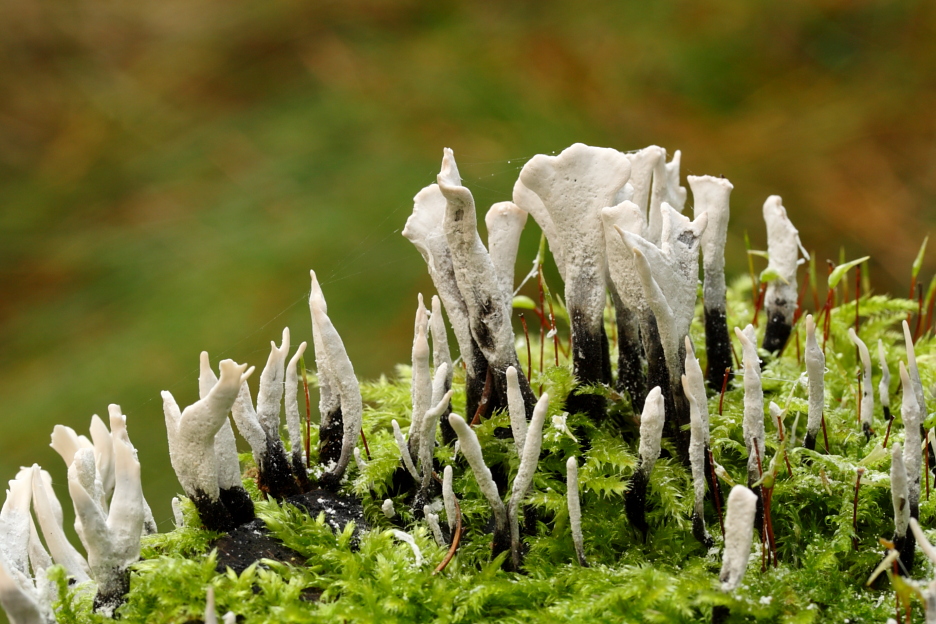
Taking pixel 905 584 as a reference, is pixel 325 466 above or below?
above

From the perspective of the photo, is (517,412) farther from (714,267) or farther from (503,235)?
(714,267)

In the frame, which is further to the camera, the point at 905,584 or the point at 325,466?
the point at 325,466

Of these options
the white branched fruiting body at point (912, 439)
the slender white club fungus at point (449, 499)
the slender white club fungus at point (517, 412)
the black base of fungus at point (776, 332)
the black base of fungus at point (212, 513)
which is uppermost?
the black base of fungus at point (776, 332)

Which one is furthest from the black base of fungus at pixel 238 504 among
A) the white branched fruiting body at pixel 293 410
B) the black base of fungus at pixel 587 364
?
the black base of fungus at pixel 587 364

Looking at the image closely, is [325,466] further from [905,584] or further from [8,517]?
[905,584]

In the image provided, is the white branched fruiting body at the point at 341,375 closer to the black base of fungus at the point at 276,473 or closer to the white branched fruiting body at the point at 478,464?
the black base of fungus at the point at 276,473

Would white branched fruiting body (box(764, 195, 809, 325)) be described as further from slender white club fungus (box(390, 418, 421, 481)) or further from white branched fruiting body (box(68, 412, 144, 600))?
white branched fruiting body (box(68, 412, 144, 600))

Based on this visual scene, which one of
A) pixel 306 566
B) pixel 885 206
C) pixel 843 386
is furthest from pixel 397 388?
pixel 885 206
